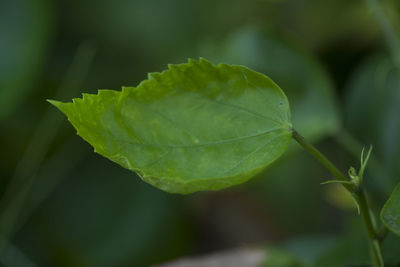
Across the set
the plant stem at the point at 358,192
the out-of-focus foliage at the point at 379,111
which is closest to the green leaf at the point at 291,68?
the out-of-focus foliage at the point at 379,111

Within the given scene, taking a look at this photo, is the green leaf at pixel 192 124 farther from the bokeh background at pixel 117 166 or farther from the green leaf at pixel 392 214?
the bokeh background at pixel 117 166

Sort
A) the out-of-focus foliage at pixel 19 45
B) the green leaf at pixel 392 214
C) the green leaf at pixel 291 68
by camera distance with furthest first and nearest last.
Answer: the out-of-focus foliage at pixel 19 45 → the green leaf at pixel 291 68 → the green leaf at pixel 392 214

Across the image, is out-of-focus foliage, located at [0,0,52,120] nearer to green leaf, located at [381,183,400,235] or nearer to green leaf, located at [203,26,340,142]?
green leaf, located at [203,26,340,142]

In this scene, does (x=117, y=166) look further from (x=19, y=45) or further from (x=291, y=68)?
(x=291, y=68)

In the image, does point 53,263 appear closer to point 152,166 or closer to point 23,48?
point 23,48

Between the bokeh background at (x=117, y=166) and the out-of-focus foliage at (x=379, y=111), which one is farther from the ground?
the out-of-focus foliage at (x=379, y=111)

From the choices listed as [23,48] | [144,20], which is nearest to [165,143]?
[23,48]

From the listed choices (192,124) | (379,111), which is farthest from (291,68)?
(192,124)
